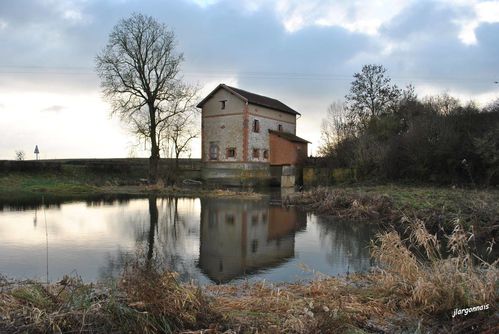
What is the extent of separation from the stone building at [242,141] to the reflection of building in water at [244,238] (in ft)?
70.1

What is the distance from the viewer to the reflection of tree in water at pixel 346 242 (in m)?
9.05

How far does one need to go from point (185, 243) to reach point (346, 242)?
4.34 meters

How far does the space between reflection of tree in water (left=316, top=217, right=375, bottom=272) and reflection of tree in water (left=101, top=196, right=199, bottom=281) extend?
3.28 meters

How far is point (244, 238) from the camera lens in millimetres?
11992

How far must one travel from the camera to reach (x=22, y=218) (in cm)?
1478

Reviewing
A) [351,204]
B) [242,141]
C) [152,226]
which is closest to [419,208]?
[351,204]

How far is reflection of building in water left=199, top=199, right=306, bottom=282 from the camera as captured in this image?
28.3 feet

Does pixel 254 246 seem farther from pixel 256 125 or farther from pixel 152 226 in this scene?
pixel 256 125

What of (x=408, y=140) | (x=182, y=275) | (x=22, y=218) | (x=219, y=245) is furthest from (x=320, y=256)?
(x=408, y=140)

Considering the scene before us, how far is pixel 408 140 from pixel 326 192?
34.7ft

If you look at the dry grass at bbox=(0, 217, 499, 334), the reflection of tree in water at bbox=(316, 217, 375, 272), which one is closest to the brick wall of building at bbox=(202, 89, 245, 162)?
the reflection of tree in water at bbox=(316, 217, 375, 272)

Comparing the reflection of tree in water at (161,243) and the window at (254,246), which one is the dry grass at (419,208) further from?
the reflection of tree in water at (161,243)

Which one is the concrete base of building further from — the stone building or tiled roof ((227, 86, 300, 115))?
tiled roof ((227, 86, 300, 115))

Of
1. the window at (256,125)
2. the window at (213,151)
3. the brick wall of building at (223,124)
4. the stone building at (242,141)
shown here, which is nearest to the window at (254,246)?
the stone building at (242,141)
